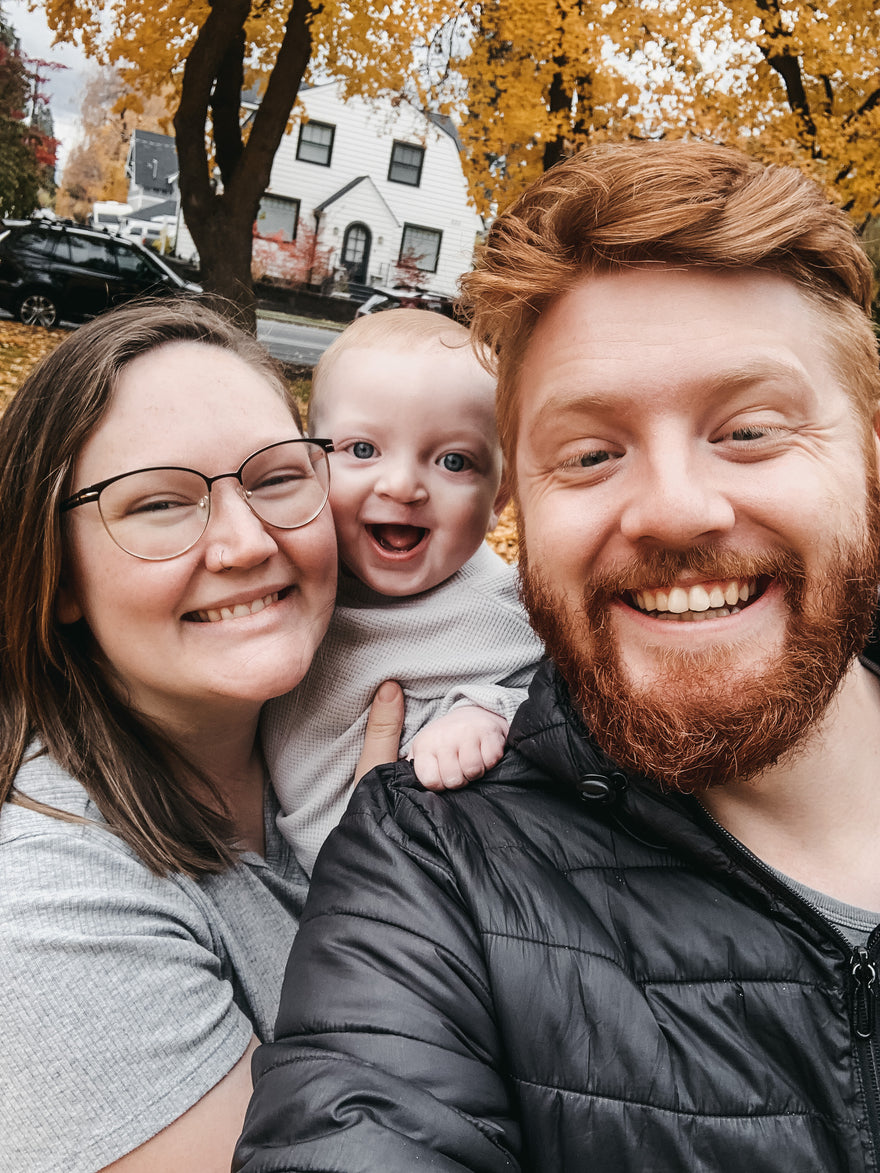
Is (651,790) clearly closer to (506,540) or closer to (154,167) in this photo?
(506,540)

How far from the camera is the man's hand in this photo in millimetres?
2443

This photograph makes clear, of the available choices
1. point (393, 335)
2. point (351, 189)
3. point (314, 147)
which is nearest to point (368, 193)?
point (351, 189)

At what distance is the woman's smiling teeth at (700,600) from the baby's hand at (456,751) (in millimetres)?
522

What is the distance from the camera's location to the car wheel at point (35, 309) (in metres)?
11.4

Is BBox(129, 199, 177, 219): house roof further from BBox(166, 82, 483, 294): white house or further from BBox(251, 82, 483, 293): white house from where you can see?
BBox(251, 82, 483, 293): white house

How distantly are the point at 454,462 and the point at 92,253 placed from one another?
37.4 feet

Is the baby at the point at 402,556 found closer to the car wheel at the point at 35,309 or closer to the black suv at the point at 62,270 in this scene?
the black suv at the point at 62,270

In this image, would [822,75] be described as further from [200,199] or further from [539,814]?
[539,814]

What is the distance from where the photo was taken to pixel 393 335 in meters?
2.68

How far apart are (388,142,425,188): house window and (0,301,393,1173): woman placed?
24.8 metres

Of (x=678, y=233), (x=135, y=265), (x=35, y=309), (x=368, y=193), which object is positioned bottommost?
(x=35, y=309)

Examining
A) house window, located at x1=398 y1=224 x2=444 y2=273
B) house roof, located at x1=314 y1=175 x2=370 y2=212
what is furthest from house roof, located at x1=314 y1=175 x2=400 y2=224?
house window, located at x1=398 y1=224 x2=444 y2=273

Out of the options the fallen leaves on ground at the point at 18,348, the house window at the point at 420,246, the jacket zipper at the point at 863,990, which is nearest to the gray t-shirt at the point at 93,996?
the jacket zipper at the point at 863,990

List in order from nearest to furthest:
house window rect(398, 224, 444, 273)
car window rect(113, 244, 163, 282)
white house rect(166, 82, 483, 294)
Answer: car window rect(113, 244, 163, 282), white house rect(166, 82, 483, 294), house window rect(398, 224, 444, 273)
